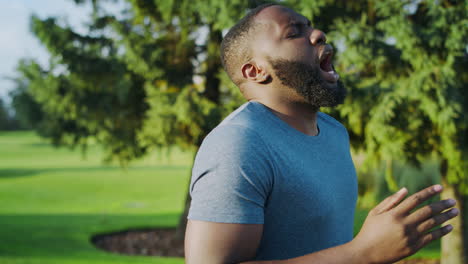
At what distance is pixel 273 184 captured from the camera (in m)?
1.33

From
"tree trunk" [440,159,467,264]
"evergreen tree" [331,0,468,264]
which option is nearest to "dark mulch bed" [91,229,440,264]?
"tree trunk" [440,159,467,264]

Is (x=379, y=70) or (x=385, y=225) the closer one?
(x=385, y=225)

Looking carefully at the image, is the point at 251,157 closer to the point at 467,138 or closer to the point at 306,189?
the point at 306,189

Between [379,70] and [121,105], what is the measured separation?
489cm

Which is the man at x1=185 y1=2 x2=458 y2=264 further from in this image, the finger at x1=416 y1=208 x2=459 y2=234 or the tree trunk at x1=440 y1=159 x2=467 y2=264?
the tree trunk at x1=440 y1=159 x2=467 y2=264

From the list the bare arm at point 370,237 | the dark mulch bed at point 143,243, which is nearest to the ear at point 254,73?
the bare arm at point 370,237

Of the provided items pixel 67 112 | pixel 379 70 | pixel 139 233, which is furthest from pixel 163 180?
pixel 379 70

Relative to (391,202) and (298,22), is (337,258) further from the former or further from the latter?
(298,22)

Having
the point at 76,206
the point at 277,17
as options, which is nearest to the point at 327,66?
the point at 277,17

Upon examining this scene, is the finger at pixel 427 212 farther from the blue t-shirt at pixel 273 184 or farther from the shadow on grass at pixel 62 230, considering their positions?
the shadow on grass at pixel 62 230

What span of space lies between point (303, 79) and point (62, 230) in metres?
12.4

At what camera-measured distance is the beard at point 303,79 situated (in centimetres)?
157

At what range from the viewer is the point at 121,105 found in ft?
30.3

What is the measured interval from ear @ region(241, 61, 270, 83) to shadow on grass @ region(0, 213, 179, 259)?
7.86 metres
